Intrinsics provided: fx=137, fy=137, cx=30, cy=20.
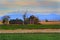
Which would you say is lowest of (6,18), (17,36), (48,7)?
(17,36)

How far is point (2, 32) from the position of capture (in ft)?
5.88

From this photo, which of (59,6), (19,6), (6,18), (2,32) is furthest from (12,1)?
(59,6)

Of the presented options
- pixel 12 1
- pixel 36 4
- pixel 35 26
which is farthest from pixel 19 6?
pixel 35 26

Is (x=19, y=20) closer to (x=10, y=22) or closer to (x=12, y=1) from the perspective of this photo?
(x=10, y=22)

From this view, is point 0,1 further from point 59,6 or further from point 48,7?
point 59,6

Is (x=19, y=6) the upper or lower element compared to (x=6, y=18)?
upper

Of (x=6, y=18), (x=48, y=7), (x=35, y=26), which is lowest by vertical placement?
(x=35, y=26)

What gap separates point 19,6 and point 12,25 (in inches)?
10.6

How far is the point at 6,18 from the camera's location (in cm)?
179

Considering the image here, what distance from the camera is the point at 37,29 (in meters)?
1.82

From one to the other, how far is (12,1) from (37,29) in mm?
498

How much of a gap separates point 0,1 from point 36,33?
0.63m

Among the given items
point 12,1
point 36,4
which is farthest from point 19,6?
point 36,4

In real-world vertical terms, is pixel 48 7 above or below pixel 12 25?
above
